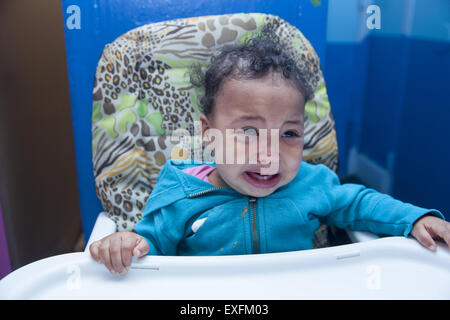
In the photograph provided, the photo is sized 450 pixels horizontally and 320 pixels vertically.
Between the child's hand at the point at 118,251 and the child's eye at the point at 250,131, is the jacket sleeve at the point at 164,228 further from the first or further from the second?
the child's eye at the point at 250,131

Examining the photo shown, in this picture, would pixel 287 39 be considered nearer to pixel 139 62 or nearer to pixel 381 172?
pixel 139 62

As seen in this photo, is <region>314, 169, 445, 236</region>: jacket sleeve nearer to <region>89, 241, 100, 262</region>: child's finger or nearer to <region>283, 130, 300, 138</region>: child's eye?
<region>283, 130, 300, 138</region>: child's eye

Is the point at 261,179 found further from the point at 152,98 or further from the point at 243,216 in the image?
the point at 152,98

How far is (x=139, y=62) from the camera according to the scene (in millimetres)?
873

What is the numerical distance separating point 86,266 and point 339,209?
0.50 meters

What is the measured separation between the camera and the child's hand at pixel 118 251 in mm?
600

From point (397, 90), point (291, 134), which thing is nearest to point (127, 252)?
point (291, 134)

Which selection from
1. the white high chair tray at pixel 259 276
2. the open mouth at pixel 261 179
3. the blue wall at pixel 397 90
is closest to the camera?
the white high chair tray at pixel 259 276

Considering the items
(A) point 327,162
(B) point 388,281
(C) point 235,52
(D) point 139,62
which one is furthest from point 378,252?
(D) point 139,62

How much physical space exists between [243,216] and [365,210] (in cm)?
24

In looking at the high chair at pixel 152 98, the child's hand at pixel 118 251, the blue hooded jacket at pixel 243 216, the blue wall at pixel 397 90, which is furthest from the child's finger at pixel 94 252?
the blue wall at pixel 397 90

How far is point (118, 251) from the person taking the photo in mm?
600

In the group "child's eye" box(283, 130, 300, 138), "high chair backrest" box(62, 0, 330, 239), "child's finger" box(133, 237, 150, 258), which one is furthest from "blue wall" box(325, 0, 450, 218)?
"child's finger" box(133, 237, 150, 258)

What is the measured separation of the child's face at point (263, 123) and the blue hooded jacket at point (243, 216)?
2.7 inches
